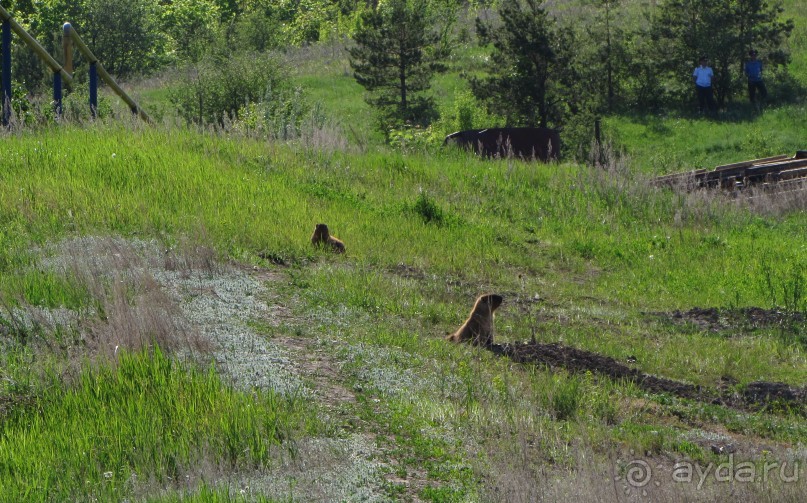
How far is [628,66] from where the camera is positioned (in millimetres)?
35625

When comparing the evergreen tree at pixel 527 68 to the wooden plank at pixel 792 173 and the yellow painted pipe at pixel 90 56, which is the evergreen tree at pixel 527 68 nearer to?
the wooden plank at pixel 792 173

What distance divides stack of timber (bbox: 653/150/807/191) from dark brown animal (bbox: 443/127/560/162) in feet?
7.52

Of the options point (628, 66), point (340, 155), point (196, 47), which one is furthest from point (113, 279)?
point (196, 47)

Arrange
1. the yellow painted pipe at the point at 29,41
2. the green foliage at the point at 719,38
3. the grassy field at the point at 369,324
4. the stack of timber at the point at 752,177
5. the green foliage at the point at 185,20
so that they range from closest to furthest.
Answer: the grassy field at the point at 369,324
the yellow painted pipe at the point at 29,41
the stack of timber at the point at 752,177
the green foliage at the point at 719,38
the green foliage at the point at 185,20

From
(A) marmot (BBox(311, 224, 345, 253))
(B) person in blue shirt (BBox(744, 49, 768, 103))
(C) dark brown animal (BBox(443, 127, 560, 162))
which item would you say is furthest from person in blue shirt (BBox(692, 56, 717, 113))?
(A) marmot (BBox(311, 224, 345, 253))

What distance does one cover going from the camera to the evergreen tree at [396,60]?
33.7 metres

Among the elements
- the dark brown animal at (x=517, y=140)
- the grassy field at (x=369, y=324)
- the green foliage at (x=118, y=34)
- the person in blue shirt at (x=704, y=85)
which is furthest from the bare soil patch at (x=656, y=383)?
the green foliage at (x=118, y=34)

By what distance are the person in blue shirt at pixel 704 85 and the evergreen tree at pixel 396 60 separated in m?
7.90

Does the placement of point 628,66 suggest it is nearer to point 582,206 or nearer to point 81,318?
point 582,206

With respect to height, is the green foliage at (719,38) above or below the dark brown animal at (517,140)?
above

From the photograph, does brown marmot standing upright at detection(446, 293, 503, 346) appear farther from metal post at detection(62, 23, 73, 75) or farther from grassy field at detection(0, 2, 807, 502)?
metal post at detection(62, 23, 73, 75)

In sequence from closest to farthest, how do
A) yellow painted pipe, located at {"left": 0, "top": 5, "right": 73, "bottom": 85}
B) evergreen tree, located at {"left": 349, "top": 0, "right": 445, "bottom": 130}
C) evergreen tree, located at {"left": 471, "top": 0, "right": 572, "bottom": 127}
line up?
yellow painted pipe, located at {"left": 0, "top": 5, "right": 73, "bottom": 85}
evergreen tree, located at {"left": 471, "top": 0, "right": 572, "bottom": 127}
evergreen tree, located at {"left": 349, "top": 0, "right": 445, "bottom": 130}

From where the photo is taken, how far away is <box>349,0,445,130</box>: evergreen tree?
33.7 meters

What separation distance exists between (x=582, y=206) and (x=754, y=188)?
15.8 ft
